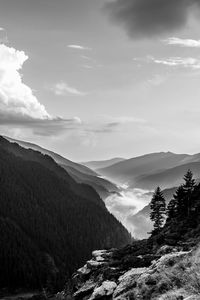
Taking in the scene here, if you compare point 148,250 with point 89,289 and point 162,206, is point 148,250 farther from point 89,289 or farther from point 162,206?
point 162,206

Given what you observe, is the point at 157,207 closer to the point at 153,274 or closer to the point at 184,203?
the point at 184,203

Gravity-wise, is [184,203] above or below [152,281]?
above

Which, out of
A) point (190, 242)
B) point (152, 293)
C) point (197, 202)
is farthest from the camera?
point (197, 202)

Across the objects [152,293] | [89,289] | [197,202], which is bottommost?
[89,289]

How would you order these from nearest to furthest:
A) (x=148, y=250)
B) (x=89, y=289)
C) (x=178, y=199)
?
(x=89, y=289) < (x=148, y=250) < (x=178, y=199)

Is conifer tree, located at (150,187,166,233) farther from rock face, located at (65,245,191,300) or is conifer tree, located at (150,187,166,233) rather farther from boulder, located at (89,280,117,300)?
boulder, located at (89,280,117,300)

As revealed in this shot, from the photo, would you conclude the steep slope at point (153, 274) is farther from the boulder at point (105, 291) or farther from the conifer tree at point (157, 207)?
the conifer tree at point (157, 207)

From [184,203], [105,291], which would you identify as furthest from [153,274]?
[184,203]

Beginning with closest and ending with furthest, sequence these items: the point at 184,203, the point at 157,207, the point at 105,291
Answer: the point at 105,291 < the point at 184,203 < the point at 157,207

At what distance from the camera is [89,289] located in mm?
61656

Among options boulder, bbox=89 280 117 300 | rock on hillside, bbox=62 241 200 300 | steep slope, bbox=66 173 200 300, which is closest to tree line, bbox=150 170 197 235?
steep slope, bbox=66 173 200 300

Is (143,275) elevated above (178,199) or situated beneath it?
situated beneath

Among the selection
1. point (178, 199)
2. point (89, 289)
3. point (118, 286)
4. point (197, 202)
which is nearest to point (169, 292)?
point (118, 286)

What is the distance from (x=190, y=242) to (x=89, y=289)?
22.4 meters
